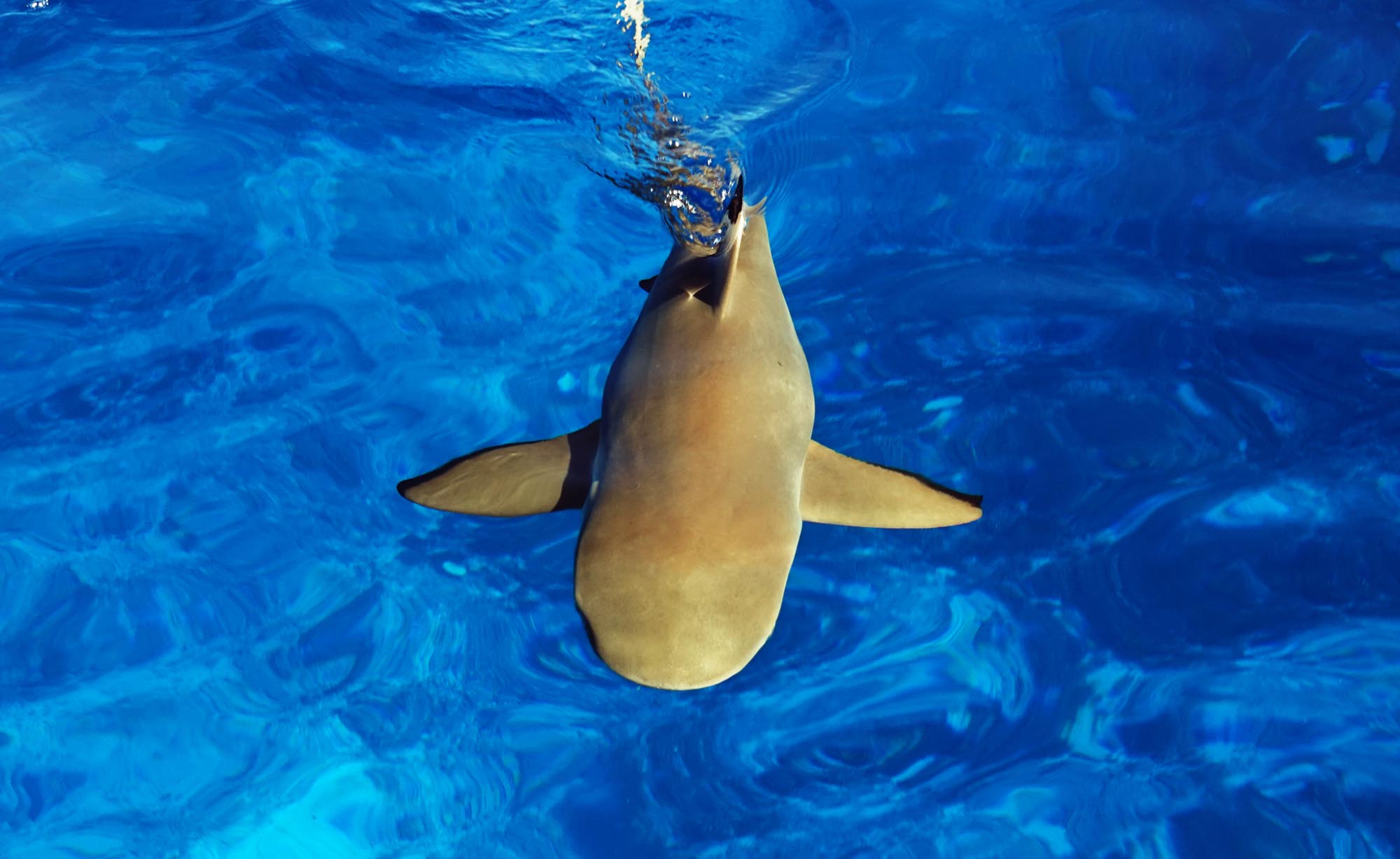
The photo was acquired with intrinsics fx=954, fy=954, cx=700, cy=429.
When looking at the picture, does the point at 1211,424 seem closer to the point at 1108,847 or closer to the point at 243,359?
the point at 1108,847

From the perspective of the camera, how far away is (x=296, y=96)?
600cm

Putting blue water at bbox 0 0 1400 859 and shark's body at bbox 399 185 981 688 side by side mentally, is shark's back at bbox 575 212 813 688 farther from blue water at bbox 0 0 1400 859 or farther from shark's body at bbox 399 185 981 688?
blue water at bbox 0 0 1400 859

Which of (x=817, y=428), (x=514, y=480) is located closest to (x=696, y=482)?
(x=514, y=480)

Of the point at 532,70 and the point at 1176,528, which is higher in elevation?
the point at 532,70

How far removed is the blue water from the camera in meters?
3.92

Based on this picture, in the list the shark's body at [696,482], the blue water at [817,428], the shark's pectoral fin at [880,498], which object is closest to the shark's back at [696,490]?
the shark's body at [696,482]

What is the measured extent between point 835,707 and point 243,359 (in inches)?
134

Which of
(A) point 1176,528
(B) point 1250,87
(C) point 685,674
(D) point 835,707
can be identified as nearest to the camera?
(C) point 685,674

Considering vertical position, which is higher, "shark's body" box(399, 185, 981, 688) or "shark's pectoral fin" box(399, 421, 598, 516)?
"shark's body" box(399, 185, 981, 688)

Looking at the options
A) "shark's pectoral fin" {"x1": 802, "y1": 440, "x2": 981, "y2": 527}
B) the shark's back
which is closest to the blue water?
"shark's pectoral fin" {"x1": 802, "y1": 440, "x2": 981, "y2": 527}

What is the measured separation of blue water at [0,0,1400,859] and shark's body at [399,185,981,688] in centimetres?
97

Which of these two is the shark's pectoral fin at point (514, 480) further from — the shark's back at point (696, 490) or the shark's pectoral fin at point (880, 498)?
the shark's pectoral fin at point (880, 498)

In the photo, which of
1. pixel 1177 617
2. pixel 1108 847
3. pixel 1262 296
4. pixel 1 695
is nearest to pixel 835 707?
pixel 1108 847

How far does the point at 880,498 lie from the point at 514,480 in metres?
1.27
